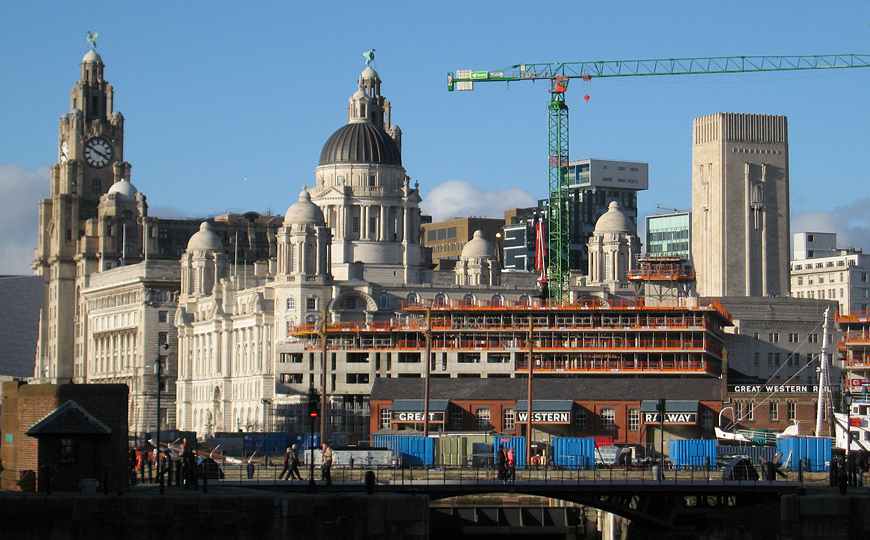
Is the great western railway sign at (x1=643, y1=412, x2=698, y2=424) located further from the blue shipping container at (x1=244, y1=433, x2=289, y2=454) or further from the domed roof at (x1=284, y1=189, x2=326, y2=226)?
the domed roof at (x1=284, y1=189, x2=326, y2=226)

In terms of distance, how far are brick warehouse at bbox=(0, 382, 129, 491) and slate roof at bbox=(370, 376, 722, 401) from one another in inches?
3300

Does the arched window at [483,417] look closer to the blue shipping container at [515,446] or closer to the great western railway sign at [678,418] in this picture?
the great western railway sign at [678,418]

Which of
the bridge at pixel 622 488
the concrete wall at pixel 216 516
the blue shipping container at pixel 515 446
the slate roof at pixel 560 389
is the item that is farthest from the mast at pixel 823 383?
the concrete wall at pixel 216 516

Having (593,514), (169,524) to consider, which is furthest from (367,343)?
(169,524)

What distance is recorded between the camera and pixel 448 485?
84875 mm

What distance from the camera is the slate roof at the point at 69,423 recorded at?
77250mm

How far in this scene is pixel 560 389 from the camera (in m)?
161

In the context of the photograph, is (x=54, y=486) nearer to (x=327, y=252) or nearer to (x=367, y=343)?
(x=367, y=343)

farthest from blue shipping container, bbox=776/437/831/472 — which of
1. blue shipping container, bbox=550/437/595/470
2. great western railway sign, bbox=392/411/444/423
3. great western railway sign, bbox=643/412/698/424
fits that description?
great western railway sign, bbox=392/411/444/423

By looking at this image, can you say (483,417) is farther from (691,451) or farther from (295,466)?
(295,466)

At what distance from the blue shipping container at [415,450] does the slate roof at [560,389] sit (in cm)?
3541

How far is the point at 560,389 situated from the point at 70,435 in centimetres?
8800

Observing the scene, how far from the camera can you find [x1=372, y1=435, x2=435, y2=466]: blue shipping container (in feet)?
357

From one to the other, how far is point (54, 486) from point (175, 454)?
49.6 meters
